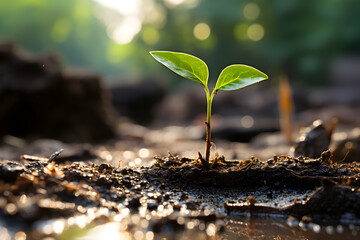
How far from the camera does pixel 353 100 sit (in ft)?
40.8

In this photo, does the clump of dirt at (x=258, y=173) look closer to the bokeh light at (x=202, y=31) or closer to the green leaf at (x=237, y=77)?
the green leaf at (x=237, y=77)

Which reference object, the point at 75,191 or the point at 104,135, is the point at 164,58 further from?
the point at 104,135

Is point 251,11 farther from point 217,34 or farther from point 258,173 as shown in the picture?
point 258,173

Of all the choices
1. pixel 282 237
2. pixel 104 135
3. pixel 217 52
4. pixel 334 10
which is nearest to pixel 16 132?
pixel 104 135

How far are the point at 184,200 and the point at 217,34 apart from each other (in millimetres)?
24161

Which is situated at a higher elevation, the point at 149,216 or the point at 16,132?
the point at 16,132

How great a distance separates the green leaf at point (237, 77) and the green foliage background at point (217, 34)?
1037cm

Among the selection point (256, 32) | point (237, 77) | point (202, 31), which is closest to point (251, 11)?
point (256, 32)

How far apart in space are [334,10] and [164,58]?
17449mm

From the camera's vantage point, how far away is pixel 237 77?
1460 mm

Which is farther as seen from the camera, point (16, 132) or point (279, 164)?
point (16, 132)

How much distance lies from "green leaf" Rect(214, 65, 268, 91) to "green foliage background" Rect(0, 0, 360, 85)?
1037 cm

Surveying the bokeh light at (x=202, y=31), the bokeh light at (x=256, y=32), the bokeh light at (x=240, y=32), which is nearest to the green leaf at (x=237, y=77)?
the bokeh light at (x=256, y=32)

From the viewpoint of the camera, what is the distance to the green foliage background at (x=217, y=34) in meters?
18.0
